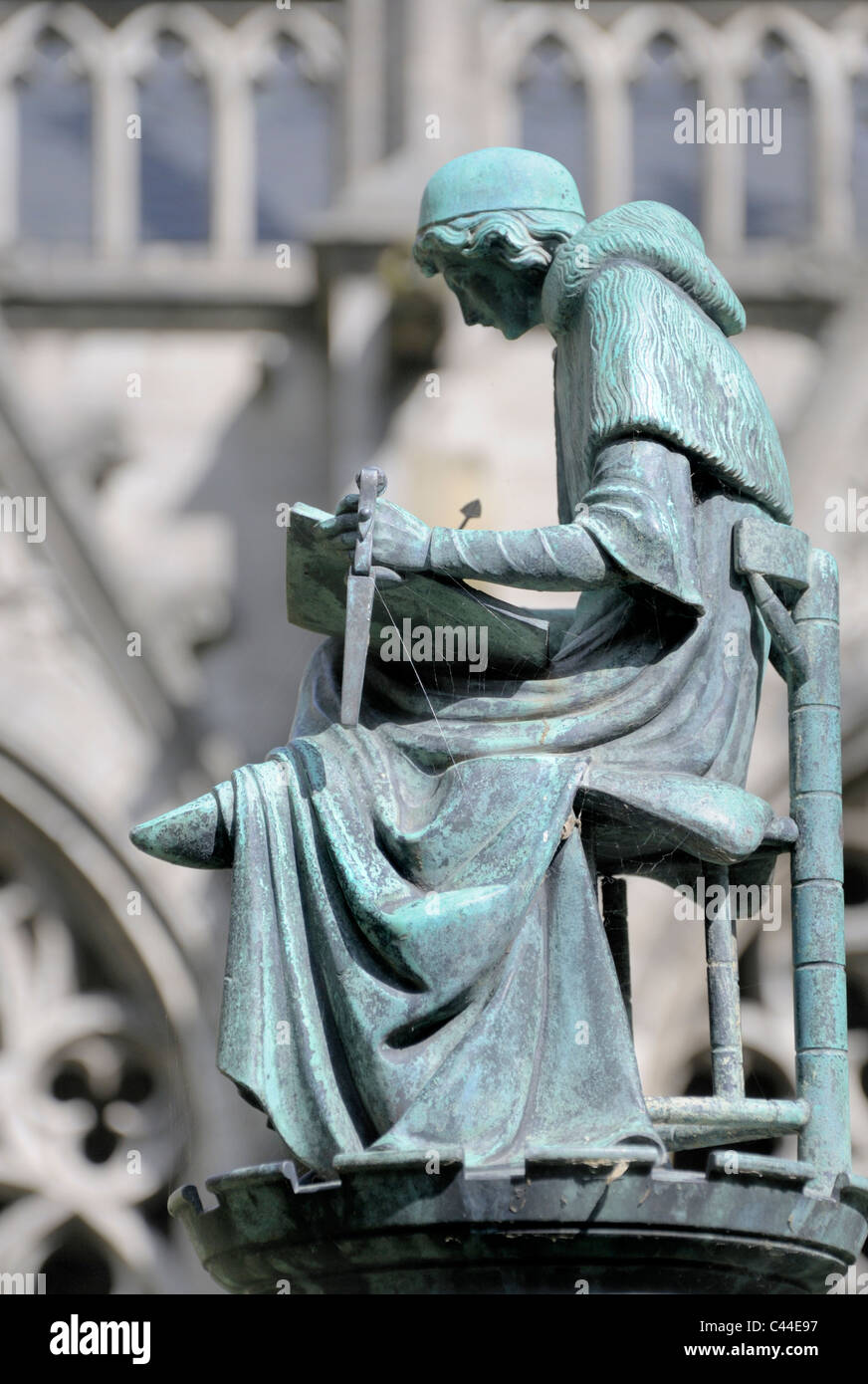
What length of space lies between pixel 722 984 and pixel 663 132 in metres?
7.84

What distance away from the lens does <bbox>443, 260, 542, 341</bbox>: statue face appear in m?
4.39

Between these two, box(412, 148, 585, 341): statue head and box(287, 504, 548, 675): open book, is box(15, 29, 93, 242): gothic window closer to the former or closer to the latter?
box(412, 148, 585, 341): statue head

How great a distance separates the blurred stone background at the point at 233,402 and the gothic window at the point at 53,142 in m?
0.01

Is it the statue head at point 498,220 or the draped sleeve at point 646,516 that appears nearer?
the draped sleeve at point 646,516

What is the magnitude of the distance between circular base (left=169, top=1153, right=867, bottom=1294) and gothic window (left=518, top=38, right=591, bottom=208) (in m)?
8.04

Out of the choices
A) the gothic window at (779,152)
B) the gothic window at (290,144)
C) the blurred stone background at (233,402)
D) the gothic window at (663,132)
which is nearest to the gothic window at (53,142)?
the blurred stone background at (233,402)

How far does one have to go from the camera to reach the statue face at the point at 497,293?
4391mm

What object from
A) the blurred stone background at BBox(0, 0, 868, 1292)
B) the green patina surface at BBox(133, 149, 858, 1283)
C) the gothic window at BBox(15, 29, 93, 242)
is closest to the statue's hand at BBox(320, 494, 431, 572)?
the green patina surface at BBox(133, 149, 858, 1283)

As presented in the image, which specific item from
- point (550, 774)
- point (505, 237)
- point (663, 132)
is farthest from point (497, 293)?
point (663, 132)

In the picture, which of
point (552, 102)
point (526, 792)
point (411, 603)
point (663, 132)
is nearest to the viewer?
point (526, 792)

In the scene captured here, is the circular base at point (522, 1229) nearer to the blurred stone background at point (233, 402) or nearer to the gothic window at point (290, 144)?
the blurred stone background at point (233, 402)

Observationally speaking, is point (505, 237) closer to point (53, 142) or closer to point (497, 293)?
point (497, 293)

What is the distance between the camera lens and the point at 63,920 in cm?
1045

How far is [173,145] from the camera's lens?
11695 mm
